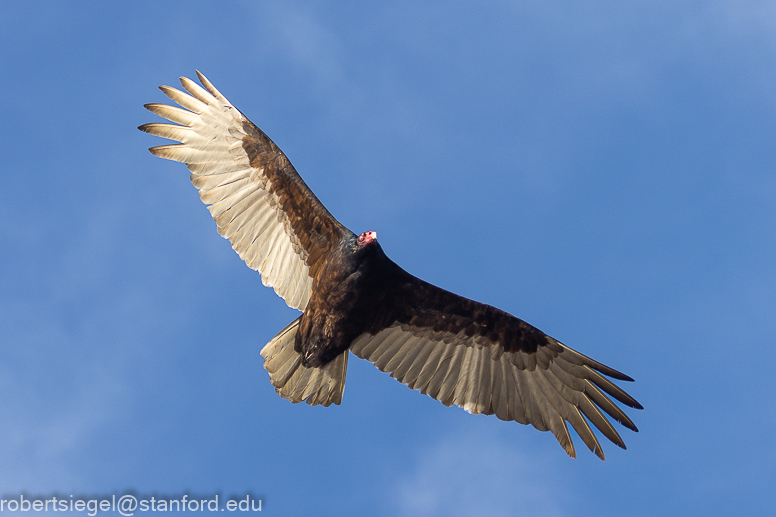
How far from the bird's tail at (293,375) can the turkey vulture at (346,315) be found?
0.01 m

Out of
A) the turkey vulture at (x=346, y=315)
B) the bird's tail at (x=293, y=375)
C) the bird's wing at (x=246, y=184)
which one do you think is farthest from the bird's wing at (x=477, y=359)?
the bird's wing at (x=246, y=184)

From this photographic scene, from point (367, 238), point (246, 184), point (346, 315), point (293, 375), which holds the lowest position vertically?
point (293, 375)

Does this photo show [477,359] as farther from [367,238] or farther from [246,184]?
[246,184]

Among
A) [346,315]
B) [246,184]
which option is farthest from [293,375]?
[246,184]

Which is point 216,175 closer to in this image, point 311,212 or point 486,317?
point 311,212

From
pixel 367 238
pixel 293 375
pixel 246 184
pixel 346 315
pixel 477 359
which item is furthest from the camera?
pixel 246 184

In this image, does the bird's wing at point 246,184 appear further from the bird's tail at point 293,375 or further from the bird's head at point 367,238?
the bird's head at point 367,238

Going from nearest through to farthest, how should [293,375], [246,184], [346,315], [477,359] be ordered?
[346,315] → [293,375] → [477,359] → [246,184]

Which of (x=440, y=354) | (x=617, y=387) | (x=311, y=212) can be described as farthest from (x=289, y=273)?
(x=617, y=387)

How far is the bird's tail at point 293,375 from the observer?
8.05m

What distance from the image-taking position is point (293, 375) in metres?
8.08

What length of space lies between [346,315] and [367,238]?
3.24 feet

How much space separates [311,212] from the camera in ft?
27.1

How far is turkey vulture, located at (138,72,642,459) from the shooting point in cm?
788
